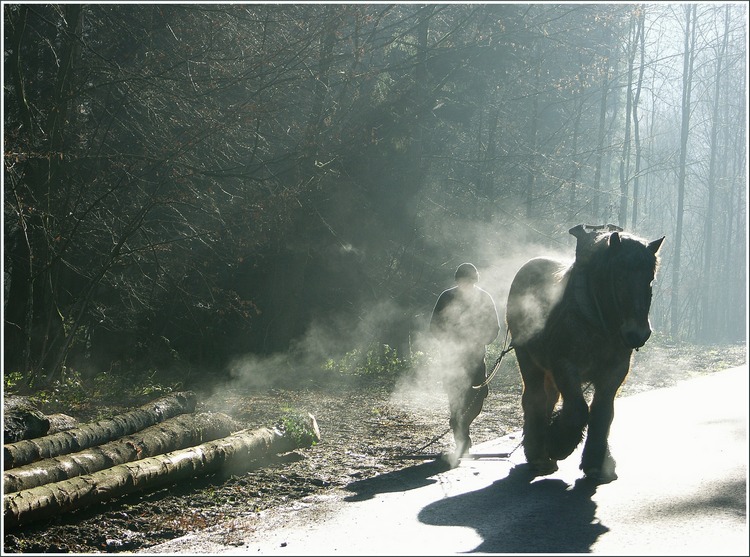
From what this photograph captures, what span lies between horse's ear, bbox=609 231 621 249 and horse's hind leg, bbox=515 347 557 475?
197cm

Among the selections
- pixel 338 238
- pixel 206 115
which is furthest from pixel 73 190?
pixel 338 238

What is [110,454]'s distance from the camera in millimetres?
8555

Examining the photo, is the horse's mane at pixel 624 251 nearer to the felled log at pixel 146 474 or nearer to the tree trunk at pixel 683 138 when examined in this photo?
the felled log at pixel 146 474

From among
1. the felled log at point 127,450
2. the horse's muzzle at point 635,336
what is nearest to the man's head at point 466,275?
the felled log at point 127,450

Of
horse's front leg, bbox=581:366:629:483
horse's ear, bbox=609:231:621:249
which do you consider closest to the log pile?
horse's front leg, bbox=581:366:629:483

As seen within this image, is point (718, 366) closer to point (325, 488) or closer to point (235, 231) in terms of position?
point (235, 231)

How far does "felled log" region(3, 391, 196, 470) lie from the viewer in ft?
26.4

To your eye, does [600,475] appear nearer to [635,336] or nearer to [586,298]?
[635,336]

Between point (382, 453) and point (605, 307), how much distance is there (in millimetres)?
3756

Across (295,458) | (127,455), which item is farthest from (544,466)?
(127,455)

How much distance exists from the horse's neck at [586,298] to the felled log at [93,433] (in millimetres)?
4781

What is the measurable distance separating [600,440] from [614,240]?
1856mm

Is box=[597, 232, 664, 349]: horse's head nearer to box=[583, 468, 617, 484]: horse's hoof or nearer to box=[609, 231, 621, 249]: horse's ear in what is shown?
box=[609, 231, 621, 249]: horse's ear

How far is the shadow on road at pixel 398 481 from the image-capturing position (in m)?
8.69
